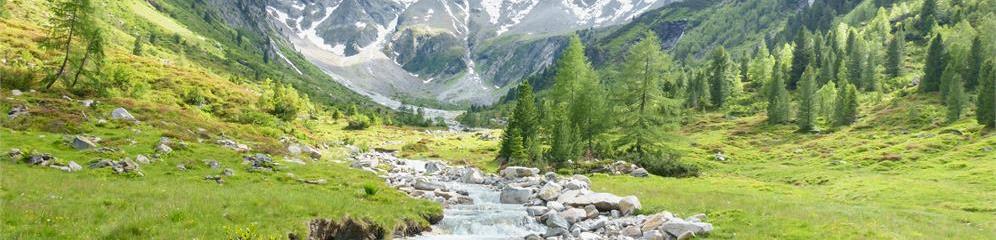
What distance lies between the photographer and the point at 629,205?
33.2m

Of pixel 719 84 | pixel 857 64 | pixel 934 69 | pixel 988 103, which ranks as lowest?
pixel 988 103

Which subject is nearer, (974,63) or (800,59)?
(974,63)

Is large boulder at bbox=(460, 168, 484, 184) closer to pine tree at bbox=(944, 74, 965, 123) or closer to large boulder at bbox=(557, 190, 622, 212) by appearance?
large boulder at bbox=(557, 190, 622, 212)

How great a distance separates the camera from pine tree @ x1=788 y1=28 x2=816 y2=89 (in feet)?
508

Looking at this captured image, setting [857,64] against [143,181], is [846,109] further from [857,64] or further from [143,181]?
[143,181]

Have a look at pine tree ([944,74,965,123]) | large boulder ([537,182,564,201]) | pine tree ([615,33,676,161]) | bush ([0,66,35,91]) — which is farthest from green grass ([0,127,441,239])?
pine tree ([944,74,965,123])

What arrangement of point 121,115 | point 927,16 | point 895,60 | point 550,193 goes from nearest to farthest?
point 550,193 < point 121,115 < point 895,60 < point 927,16

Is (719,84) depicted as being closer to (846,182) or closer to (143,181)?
(846,182)

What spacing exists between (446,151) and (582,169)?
126 feet

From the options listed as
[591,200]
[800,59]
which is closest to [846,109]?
[800,59]

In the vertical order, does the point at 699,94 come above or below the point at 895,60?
below

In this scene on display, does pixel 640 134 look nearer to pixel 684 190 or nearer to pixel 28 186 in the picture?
pixel 684 190

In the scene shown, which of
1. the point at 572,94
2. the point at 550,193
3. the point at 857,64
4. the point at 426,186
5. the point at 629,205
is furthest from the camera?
the point at 857,64

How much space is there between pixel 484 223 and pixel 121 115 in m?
40.8
